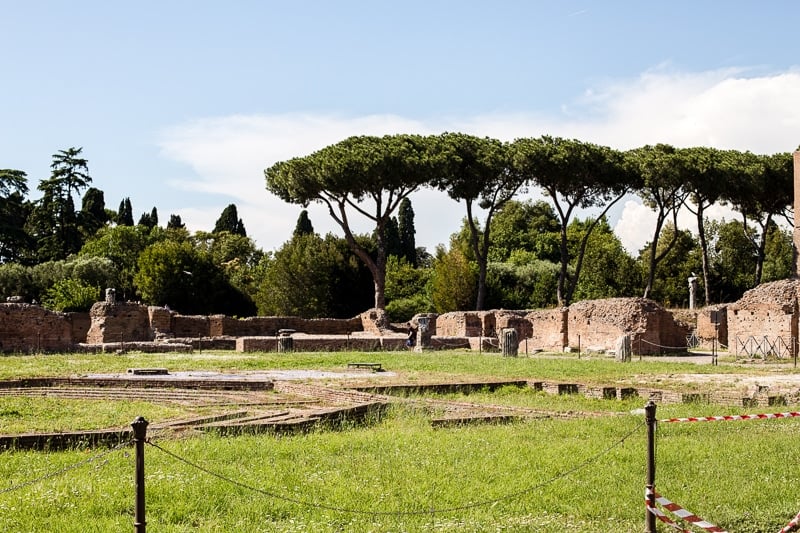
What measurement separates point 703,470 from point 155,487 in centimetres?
443

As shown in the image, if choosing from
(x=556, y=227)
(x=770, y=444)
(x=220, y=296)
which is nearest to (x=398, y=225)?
(x=556, y=227)

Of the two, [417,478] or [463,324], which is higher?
[463,324]

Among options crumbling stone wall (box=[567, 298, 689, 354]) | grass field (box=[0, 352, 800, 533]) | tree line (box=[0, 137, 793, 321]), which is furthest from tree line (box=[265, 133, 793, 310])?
grass field (box=[0, 352, 800, 533])

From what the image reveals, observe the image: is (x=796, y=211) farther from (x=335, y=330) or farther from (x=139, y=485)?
(x=139, y=485)

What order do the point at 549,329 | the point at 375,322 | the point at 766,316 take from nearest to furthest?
the point at 766,316, the point at 549,329, the point at 375,322

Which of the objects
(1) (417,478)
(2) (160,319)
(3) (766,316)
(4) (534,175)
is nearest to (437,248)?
(4) (534,175)

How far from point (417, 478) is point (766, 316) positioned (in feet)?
72.6

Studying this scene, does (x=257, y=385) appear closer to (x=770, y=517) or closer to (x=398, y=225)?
(x=770, y=517)

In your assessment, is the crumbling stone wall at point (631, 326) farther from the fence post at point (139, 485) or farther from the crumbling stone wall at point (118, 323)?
the fence post at point (139, 485)

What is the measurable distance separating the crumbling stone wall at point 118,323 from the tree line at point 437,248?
935 centimetres

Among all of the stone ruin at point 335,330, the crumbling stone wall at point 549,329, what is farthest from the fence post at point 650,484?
the crumbling stone wall at point 549,329

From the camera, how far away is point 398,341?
1326 inches

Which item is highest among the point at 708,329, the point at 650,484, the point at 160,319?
the point at 160,319

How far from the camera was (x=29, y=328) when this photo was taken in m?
31.4
